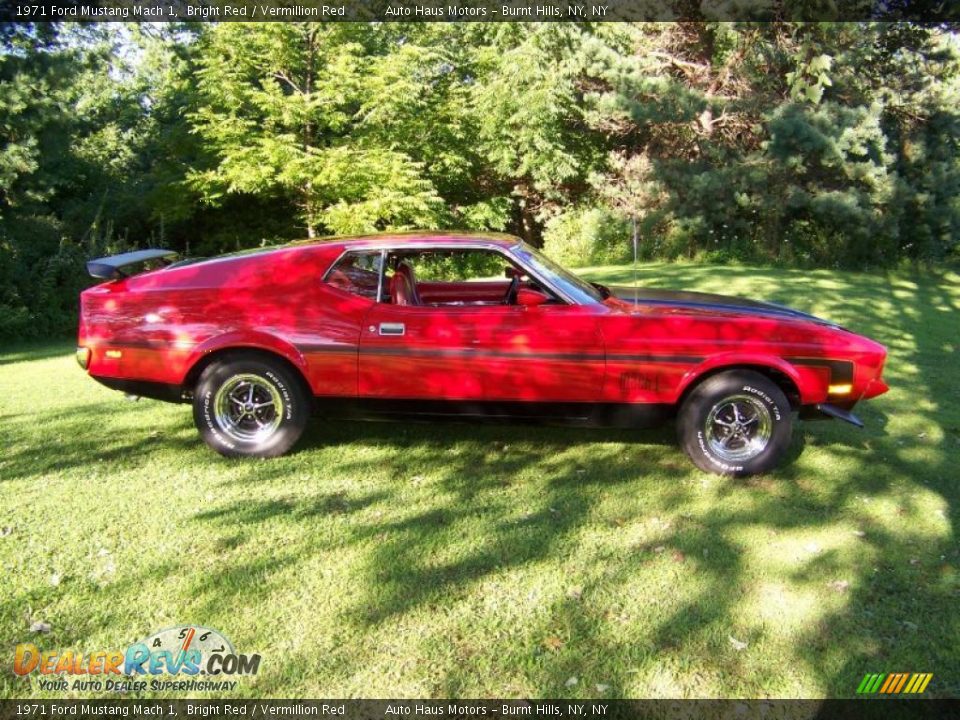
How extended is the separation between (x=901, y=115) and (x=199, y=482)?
21.0 metres

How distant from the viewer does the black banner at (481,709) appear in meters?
2.62

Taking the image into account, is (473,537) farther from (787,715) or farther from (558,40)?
(558,40)

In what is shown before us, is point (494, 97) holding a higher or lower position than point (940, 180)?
higher

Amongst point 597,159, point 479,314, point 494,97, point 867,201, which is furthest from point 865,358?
point 597,159

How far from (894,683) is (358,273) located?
3.63 m

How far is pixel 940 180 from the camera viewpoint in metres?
18.9

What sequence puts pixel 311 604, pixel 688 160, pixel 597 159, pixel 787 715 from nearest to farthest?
pixel 787 715 < pixel 311 604 < pixel 688 160 < pixel 597 159

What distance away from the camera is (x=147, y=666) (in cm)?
288

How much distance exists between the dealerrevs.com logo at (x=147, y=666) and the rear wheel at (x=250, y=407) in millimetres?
1900

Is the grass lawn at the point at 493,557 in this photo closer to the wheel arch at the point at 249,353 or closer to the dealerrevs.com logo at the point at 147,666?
the dealerrevs.com logo at the point at 147,666

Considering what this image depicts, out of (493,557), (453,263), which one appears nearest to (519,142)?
(453,263)

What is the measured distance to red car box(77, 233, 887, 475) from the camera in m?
4.53

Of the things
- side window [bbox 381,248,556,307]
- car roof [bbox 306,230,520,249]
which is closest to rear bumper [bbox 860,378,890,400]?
side window [bbox 381,248,556,307]

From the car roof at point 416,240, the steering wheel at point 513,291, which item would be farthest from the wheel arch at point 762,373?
the car roof at point 416,240
